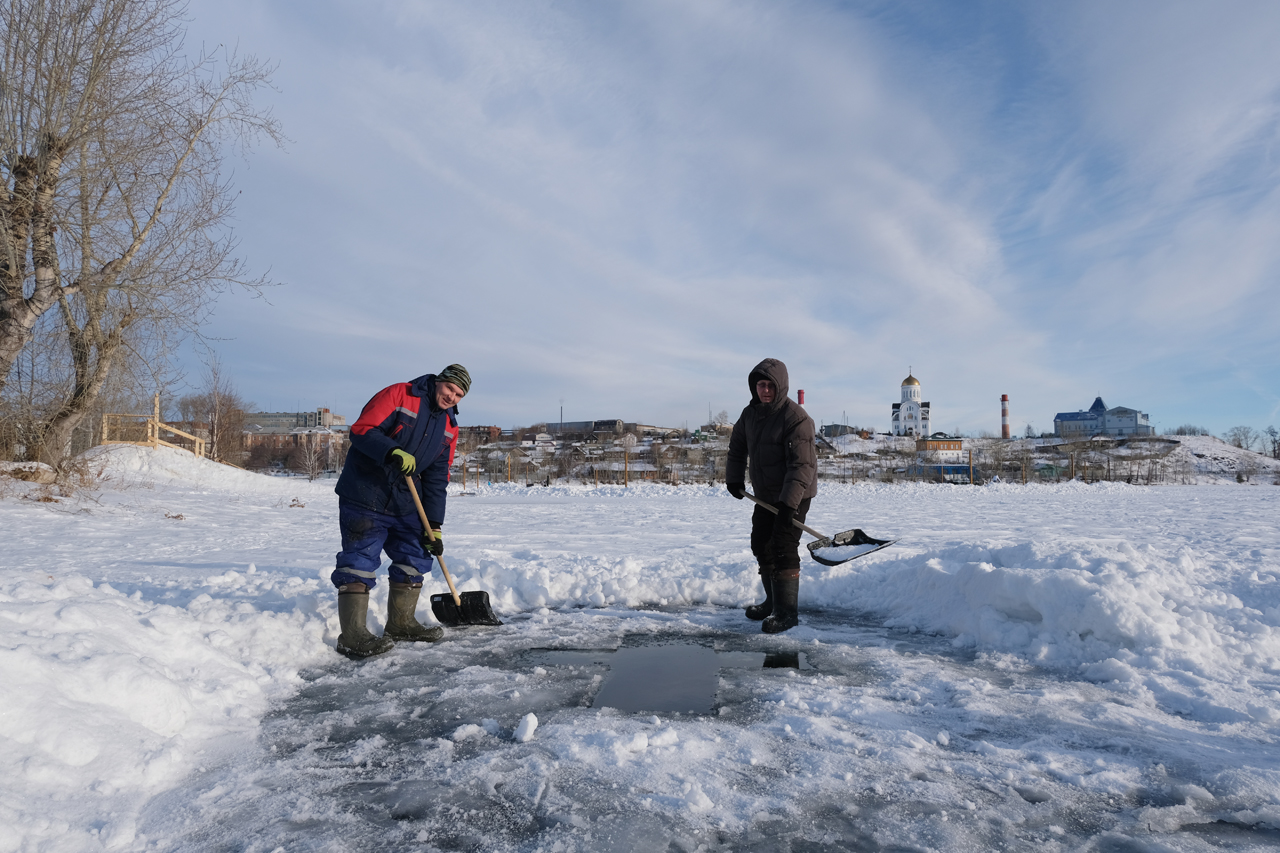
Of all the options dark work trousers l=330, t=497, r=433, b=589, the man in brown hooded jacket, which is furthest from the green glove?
the man in brown hooded jacket

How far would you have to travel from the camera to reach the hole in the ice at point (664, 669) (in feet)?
10.0

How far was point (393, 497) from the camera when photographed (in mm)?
3951

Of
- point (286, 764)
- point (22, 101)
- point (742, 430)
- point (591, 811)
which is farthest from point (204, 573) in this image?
point (22, 101)

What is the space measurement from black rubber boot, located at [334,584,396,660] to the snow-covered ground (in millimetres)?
136

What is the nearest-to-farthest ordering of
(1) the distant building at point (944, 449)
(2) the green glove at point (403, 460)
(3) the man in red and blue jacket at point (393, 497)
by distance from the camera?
(2) the green glove at point (403, 460) → (3) the man in red and blue jacket at point (393, 497) → (1) the distant building at point (944, 449)

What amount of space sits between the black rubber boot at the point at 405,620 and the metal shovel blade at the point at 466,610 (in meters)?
0.23

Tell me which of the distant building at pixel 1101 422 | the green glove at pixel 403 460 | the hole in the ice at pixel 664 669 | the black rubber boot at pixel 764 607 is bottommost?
the hole in the ice at pixel 664 669

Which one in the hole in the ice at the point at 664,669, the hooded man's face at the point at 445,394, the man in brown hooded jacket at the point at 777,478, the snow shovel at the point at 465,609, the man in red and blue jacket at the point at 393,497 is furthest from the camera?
the man in brown hooded jacket at the point at 777,478

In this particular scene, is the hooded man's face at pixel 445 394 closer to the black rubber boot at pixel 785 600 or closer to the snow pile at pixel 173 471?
the black rubber boot at pixel 785 600

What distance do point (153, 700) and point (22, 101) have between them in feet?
37.0

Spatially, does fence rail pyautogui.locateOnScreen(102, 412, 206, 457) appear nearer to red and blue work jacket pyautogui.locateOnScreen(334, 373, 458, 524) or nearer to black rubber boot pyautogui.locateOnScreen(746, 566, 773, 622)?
red and blue work jacket pyautogui.locateOnScreen(334, 373, 458, 524)

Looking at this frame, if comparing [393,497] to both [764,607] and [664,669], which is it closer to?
[664,669]

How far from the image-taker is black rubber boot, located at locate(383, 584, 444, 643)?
414 cm

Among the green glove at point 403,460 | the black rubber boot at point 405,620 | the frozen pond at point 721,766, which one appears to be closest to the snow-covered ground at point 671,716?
the frozen pond at point 721,766
